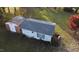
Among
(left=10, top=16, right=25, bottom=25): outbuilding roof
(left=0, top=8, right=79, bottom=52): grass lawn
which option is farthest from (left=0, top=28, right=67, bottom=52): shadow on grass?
(left=10, top=16, right=25, bottom=25): outbuilding roof

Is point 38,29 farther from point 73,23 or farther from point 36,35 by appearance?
point 73,23

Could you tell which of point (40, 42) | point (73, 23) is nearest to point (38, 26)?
point (40, 42)

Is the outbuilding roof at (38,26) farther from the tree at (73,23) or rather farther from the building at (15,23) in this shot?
the tree at (73,23)

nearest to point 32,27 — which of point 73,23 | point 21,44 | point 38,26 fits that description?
point 38,26

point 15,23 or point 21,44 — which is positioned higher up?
point 15,23

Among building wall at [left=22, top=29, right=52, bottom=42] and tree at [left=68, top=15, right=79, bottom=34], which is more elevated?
tree at [left=68, top=15, right=79, bottom=34]

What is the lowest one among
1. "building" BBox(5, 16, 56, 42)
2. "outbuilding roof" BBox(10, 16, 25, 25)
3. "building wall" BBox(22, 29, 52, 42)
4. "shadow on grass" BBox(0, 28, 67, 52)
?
"shadow on grass" BBox(0, 28, 67, 52)

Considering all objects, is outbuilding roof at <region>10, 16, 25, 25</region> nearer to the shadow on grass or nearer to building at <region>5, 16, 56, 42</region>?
building at <region>5, 16, 56, 42</region>
